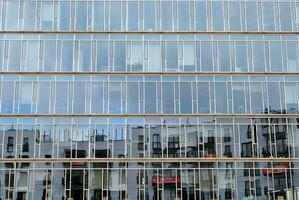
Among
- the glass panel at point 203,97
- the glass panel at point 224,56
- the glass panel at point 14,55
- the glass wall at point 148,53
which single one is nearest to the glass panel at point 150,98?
the glass wall at point 148,53

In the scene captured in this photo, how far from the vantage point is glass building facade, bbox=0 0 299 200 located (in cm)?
4862

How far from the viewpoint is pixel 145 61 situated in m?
51.2

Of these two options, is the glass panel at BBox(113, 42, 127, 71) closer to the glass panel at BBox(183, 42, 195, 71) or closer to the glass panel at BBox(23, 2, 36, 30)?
the glass panel at BBox(183, 42, 195, 71)

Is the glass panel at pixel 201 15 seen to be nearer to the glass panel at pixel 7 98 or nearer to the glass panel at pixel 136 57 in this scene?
the glass panel at pixel 136 57

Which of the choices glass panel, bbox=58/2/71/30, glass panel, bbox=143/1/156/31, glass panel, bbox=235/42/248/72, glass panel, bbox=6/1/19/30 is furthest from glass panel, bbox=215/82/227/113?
glass panel, bbox=6/1/19/30

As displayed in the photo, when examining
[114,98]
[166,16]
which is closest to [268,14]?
[166,16]

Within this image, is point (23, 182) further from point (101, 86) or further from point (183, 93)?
point (183, 93)

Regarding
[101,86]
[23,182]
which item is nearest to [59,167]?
[23,182]

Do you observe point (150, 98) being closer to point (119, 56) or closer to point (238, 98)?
point (119, 56)

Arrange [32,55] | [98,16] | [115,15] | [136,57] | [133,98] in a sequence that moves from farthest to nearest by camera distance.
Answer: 1. [115,15]
2. [98,16]
3. [136,57]
4. [32,55]
5. [133,98]

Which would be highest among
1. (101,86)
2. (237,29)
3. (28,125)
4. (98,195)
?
(237,29)

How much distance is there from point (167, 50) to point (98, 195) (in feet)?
43.0

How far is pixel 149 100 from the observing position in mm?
50156

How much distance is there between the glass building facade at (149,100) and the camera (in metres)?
48.6
